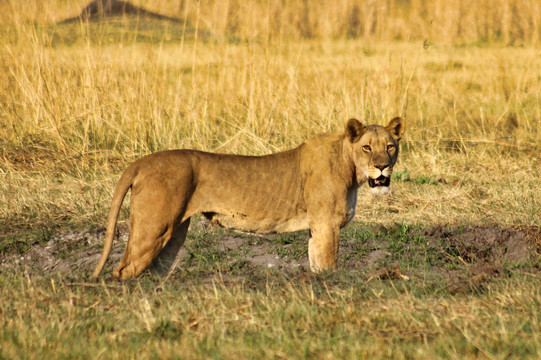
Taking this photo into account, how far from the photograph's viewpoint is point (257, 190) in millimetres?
4914

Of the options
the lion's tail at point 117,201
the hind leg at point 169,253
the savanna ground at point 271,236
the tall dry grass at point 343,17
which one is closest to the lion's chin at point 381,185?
the savanna ground at point 271,236

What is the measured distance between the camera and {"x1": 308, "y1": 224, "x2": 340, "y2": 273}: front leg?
4.90m

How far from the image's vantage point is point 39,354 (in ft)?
10.8

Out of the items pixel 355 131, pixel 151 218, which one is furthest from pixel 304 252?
pixel 151 218

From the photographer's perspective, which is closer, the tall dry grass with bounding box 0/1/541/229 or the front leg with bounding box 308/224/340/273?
the front leg with bounding box 308/224/340/273

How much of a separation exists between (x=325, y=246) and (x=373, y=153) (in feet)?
2.37

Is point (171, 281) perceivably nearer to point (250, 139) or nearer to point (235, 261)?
point (235, 261)

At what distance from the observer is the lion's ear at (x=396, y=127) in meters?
5.21

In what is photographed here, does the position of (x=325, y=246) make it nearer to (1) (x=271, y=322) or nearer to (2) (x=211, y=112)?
(1) (x=271, y=322)

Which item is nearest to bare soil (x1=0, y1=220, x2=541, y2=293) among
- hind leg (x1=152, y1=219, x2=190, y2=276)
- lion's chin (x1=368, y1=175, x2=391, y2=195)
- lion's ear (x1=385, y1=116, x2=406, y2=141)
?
hind leg (x1=152, y1=219, x2=190, y2=276)

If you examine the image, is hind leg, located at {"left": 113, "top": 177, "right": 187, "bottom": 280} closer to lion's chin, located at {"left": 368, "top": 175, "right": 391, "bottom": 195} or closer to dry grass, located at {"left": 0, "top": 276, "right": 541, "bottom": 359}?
dry grass, located at {"left": 0, "top": 276, "right": 541, "bottom": 359}

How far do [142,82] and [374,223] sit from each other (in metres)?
4.07

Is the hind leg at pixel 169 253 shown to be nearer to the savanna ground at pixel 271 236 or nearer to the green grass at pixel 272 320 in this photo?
the savanna ground at pixel 271 236

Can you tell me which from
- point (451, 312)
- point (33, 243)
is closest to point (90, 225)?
point (33, 243)
